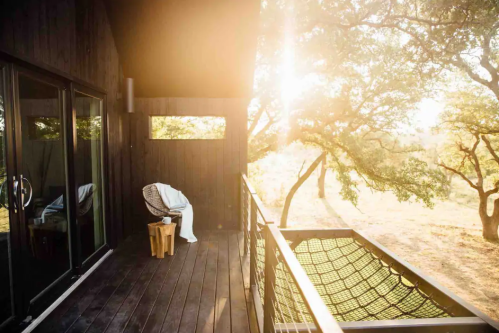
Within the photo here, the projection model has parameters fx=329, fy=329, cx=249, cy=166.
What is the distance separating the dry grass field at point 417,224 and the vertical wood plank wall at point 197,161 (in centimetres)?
805

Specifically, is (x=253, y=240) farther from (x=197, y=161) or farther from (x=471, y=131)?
(x=471, y=131)

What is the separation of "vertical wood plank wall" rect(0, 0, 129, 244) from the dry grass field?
938 centimetres

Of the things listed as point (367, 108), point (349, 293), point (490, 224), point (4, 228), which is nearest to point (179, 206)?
point (4, 228)

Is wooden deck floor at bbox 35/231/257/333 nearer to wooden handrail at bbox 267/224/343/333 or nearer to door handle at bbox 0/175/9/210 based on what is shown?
door handle at bbox 0/175/9/210

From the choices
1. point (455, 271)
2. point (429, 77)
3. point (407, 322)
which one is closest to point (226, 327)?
point (407, 322)

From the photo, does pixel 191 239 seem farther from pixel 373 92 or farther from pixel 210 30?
pixel 373 92

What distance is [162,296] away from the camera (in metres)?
2.97

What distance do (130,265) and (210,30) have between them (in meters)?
3.10

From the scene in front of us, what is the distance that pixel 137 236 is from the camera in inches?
195

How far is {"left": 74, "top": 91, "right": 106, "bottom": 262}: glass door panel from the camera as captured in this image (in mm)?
3350

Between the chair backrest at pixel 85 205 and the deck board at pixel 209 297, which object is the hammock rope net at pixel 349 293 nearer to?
the deck board at pixel 209 297

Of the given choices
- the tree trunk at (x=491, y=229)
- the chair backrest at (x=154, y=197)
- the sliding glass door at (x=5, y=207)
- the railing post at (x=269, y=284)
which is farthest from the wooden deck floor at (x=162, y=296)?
the tree trunk at (x=491, y=229)

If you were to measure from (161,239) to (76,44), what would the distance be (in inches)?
90.6

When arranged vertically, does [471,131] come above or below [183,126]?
above
